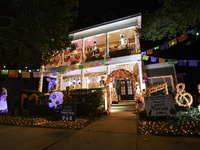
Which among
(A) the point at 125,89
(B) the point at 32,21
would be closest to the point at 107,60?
(A) the point at 125,89

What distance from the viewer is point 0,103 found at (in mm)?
8008

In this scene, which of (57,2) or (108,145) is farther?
(57,2)

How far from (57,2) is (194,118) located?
26.7ft

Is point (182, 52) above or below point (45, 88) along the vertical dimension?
above

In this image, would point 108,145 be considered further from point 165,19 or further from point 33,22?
point 165,19

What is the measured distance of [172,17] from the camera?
20.6 feet

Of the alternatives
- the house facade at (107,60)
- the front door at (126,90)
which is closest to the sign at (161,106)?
the house facade at (107,60)

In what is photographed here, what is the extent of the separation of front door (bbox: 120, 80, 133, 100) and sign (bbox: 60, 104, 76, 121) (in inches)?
318

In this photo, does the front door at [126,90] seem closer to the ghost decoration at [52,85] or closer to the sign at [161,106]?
the sign at [161,106]

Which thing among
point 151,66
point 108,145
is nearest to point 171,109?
point 108,145

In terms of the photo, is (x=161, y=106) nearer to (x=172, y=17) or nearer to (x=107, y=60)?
(x=172, y=17)

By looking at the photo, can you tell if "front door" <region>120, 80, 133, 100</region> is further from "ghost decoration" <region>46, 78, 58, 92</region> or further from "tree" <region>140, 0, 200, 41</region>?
"ghost decoration" <region>46, 78, 58, 92</region>

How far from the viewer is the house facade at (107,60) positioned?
9.90 m

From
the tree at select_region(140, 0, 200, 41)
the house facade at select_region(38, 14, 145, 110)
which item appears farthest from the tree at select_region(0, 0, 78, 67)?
the tree at select_region(140, 0, 200, 41)
